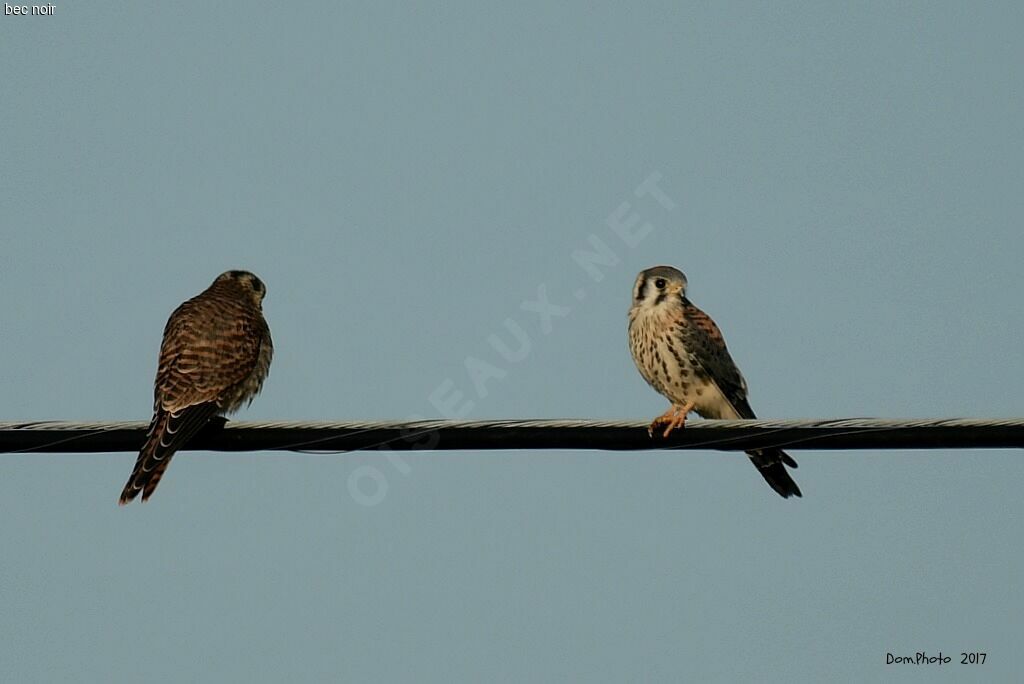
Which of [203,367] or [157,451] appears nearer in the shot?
[157,451]

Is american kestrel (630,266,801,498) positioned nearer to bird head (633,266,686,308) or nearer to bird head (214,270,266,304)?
bird head (633,266,686,308)

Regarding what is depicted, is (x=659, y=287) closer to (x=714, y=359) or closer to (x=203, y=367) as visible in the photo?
(x=714, y=359)

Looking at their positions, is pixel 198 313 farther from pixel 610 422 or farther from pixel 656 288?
pixel 610 422

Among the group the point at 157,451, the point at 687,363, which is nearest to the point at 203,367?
the point at 157,451

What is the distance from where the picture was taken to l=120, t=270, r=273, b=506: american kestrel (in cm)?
614

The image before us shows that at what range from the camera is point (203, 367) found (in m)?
7.16

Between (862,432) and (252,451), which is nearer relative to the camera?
(862,432)

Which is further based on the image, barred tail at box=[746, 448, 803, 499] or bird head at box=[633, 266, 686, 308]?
bird head at box=[633, 266, 686, 308]

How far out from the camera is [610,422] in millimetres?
5027

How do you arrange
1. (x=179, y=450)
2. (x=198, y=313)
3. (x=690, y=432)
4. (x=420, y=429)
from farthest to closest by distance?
(x=198, y=313)
(x=179, y=450)
(x=690, y=432)
(x=420, y=429)

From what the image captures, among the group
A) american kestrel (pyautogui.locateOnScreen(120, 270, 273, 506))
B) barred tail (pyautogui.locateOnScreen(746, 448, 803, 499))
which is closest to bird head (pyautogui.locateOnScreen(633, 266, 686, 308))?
barred tail (pyautogui.locateOnScreen(746, 448, 803, 499))

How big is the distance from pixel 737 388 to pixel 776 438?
2846 mm

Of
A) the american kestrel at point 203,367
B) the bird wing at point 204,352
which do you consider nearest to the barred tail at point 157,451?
the american kestrel at point 203,367

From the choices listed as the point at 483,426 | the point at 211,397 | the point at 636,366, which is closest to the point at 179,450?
the point at 211,397
